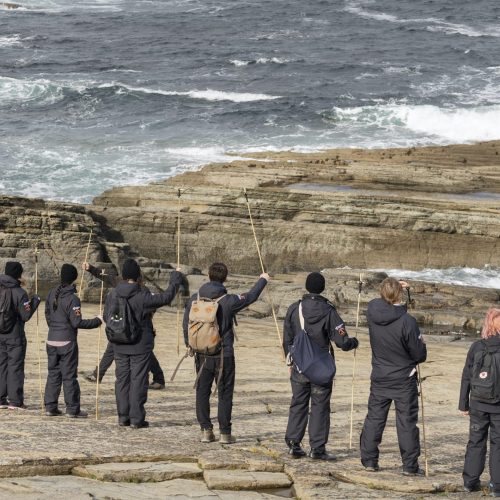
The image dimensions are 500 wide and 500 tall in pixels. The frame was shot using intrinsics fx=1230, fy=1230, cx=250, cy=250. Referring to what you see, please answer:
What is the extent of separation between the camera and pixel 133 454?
10734 millimetres

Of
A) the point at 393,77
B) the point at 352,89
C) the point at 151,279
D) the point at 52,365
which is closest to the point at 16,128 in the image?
the point at 352,89

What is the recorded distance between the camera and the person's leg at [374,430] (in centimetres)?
1091

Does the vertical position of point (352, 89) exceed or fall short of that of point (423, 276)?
it exceeds it

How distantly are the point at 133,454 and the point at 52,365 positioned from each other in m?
2.28

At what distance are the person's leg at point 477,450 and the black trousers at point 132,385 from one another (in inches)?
127

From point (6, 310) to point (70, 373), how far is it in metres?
0.93

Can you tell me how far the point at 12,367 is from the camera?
12.8 metres

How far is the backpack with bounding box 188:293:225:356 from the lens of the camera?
11180 millimetres

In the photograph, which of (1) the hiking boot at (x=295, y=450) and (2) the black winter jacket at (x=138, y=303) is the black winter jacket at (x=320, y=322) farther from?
(2) the black winter jacket at (x=138, y=303)

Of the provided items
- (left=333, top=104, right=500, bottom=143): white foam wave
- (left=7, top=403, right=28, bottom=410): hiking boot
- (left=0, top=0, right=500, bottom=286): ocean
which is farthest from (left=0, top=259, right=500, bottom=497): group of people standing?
(left=333, top=104, right=500, bottom=143): white foam wave

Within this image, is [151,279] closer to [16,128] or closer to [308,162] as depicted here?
[308,162]

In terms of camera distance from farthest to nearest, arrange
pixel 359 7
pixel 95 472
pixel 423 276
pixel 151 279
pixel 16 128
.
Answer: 1. pixel 359 7
2. pixel 16 128
3. pixel 423 276
4. pixel 151 279
5. pixel 95 472

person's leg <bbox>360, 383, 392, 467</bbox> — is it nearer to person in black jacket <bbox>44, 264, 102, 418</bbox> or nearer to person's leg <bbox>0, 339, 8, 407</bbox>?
person in black jacket <bbox>44, 264, 102, 418</bbox>

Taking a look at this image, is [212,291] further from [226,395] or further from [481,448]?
[481,448]
